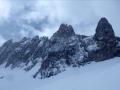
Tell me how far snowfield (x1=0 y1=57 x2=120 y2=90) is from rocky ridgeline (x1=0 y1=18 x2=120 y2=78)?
396 centimetres

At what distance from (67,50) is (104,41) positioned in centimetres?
1710

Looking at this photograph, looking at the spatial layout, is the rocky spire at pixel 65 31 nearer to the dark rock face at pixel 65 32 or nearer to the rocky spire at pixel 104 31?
the dark rock face at pixel 65 32

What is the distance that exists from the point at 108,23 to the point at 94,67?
2224cm

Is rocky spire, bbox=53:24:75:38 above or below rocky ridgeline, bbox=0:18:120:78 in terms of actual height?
above

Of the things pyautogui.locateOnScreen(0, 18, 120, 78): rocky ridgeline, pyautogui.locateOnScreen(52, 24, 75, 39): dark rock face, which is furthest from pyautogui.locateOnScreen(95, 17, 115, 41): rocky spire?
pyautogui.locateOnScreen(52, 24, 75, 39): dark rock face

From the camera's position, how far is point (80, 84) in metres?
76.0

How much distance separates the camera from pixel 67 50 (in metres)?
121

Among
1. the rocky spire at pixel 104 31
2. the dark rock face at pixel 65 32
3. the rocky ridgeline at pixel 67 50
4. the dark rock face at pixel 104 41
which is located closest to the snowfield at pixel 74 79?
the dark rock face at pixel 104 41

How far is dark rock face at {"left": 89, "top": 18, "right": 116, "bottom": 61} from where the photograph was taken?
11031 centimetres

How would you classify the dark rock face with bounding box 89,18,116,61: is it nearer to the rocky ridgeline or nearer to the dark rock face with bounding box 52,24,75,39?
the rocky ridgeline

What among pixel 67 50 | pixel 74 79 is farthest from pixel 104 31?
pixel 74 79

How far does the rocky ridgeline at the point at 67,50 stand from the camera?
112625 millimetres

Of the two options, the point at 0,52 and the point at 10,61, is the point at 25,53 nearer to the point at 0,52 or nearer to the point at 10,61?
the point at 10,61

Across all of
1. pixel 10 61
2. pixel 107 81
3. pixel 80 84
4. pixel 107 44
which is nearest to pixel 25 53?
pixel 10 61
